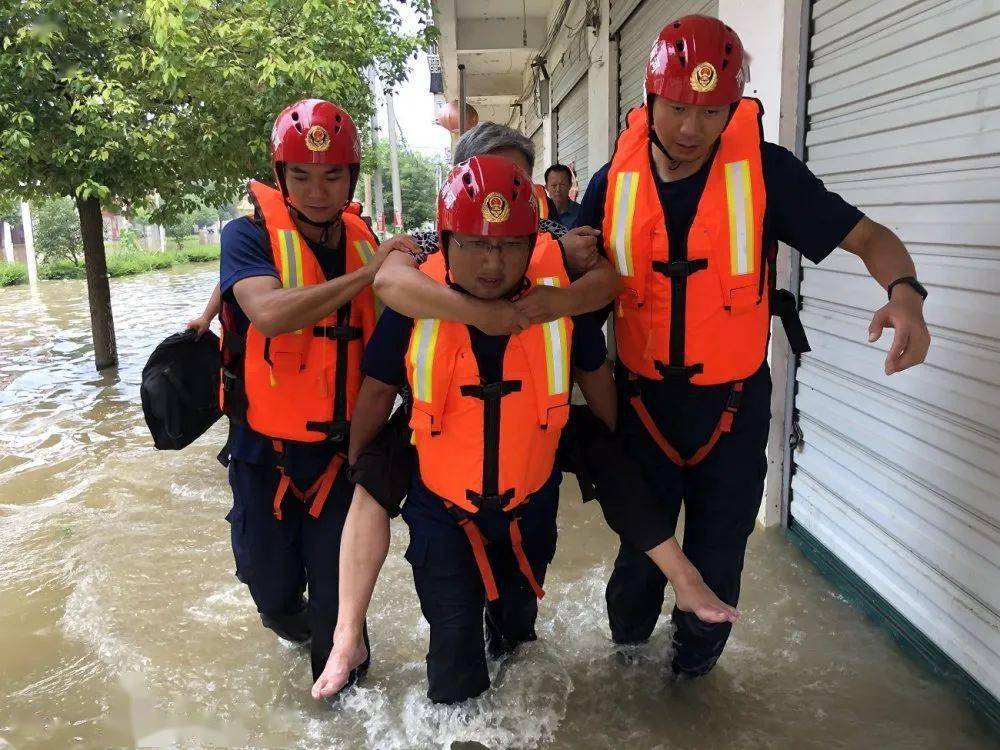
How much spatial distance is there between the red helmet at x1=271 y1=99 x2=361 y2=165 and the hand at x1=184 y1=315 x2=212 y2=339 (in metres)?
0.86

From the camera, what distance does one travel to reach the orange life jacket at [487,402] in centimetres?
229

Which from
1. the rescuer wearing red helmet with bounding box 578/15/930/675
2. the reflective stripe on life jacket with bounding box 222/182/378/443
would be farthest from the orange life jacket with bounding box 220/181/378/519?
the rescuer wearing red helmet with bounding box 578/15/930/675

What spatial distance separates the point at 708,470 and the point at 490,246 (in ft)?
3.72

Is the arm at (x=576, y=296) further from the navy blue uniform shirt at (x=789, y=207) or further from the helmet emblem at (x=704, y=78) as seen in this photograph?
the helmet emblem at (x=704, y=78)

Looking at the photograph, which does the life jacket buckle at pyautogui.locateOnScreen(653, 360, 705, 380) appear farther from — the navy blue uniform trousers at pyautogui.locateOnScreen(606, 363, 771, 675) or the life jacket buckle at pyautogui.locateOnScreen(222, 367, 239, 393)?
the life jacket buckle at pyautogui.locateOnScreen(222, 367, 239, 393)

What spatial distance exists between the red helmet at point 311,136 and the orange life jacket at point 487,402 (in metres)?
0.60

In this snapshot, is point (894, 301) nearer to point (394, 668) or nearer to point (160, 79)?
point (394, 668)

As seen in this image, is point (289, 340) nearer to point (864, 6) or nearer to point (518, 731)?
point (518, 731)

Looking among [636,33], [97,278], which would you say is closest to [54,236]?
[97,278]

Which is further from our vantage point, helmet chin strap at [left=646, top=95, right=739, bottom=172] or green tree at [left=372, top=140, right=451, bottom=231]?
green tree at [left=372, top=140, right=451, bottom=231]

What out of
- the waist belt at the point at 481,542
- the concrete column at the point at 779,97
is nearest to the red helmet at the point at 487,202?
the waist belt at the point at 481,542

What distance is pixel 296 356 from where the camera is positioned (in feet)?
8.93

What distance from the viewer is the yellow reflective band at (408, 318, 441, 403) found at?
2.28 meters

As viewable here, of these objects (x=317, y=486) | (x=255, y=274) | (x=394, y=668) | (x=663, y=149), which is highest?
(x=663, y=149)
